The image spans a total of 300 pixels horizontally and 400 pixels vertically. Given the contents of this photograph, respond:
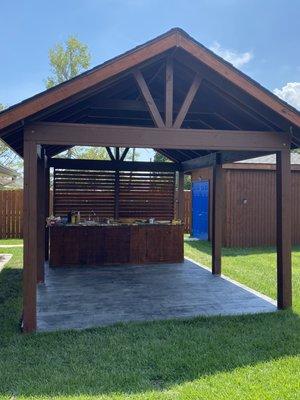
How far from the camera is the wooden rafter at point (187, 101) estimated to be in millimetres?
5086

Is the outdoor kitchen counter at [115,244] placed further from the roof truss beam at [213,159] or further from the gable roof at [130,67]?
the gable roof at [130,67]

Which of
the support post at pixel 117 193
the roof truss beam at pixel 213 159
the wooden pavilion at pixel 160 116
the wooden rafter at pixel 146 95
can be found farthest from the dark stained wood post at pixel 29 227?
the support post at pixel 117 193

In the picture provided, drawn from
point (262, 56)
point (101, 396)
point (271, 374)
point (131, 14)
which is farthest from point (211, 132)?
point (262, 56)

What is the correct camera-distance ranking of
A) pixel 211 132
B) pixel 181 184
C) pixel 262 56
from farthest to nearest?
pixel 262 56, pixel 181 184, pixel 211 132

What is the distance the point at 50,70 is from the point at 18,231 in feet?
36.8

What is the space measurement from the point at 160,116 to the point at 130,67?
791mm

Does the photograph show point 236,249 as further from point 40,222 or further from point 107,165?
point 40,222

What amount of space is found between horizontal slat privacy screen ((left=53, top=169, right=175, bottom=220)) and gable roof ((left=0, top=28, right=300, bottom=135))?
4.98 metres

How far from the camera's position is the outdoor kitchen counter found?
29.3 ft

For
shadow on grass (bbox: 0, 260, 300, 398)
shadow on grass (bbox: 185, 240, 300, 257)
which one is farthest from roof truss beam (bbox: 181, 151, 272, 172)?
shadow on grass (bbox: 0, 260, 300, 398)

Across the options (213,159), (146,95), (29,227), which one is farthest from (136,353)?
(213,159)

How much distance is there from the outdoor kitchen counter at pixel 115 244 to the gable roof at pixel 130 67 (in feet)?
15.1

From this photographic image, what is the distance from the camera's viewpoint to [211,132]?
536 cm

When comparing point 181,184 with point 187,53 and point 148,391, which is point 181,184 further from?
point 148,391
